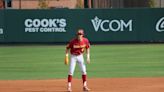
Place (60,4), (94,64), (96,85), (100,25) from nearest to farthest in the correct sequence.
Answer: (96,85)
(94,64)
(100,25)
(60,4)

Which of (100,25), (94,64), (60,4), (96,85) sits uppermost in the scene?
(60,4)

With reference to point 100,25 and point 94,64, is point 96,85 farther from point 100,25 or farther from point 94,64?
point 100,25

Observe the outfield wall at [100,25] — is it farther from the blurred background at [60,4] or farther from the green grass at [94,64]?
the blurred background at [60,4]

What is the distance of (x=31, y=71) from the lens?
23.7 m

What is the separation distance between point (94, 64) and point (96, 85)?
772 cm

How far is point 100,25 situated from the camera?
136 feet

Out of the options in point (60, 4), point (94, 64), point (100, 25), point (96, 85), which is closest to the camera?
point (96, 85)

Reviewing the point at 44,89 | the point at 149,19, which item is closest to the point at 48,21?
the point at 149,19

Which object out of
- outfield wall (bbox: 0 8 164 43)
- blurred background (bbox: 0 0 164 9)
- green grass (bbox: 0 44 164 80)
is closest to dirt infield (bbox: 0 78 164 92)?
green grass (bbox: 0 44 164 80)

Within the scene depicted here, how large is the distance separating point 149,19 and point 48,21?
7.89 m

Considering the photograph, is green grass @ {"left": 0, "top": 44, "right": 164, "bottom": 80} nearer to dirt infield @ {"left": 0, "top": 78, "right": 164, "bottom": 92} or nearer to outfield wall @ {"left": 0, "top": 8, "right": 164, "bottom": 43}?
dirt infield @ {"left": 0, "top": 78, "right": 164, "bottom": 92}

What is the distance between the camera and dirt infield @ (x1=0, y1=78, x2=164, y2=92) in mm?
17406

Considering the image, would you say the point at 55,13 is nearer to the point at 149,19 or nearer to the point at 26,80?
the point at 149,19

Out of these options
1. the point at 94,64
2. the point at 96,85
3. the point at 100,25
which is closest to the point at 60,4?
the point at 100,25
